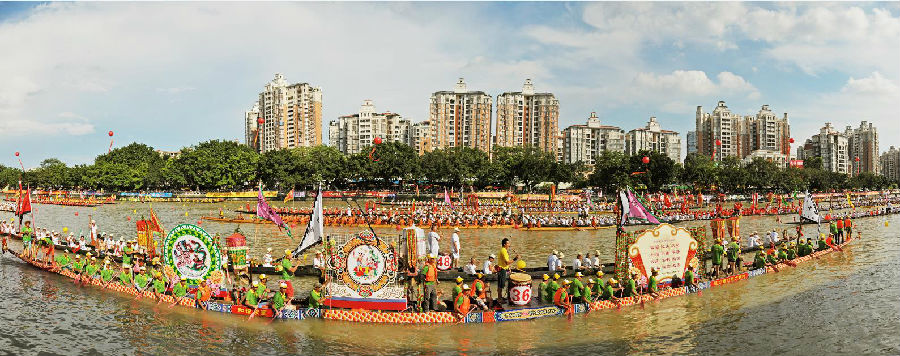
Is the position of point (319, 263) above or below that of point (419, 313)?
above

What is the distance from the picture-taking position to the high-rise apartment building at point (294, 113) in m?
165

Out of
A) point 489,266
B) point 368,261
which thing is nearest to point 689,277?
point 489,266

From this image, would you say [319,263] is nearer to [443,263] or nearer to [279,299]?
[443,263]

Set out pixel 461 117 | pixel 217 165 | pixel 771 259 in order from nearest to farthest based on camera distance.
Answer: pixel 771 259, pixel 217 165, pixel 461 117

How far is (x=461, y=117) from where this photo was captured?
15662 centimetres

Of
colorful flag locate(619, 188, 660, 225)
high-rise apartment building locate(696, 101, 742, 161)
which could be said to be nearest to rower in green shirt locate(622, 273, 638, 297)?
colorful flag locate(619, 188, 660, 225)

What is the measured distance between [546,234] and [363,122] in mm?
126181

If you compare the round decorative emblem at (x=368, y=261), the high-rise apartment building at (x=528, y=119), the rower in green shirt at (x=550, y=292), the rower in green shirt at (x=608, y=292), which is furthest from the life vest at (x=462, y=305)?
the high-rise apartment building at (x=528, y=119)

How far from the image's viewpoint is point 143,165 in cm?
11444

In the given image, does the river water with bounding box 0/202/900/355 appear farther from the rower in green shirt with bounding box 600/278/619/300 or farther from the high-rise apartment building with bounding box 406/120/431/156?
the high-rise apartment building with bounding box 406/120/431/156

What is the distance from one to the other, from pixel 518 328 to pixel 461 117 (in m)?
141

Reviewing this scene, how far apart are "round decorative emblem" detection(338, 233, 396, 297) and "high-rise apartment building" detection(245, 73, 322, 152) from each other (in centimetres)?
15246

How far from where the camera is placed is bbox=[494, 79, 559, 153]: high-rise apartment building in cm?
15812

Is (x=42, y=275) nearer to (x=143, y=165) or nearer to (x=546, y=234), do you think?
(x=546, y=234)
